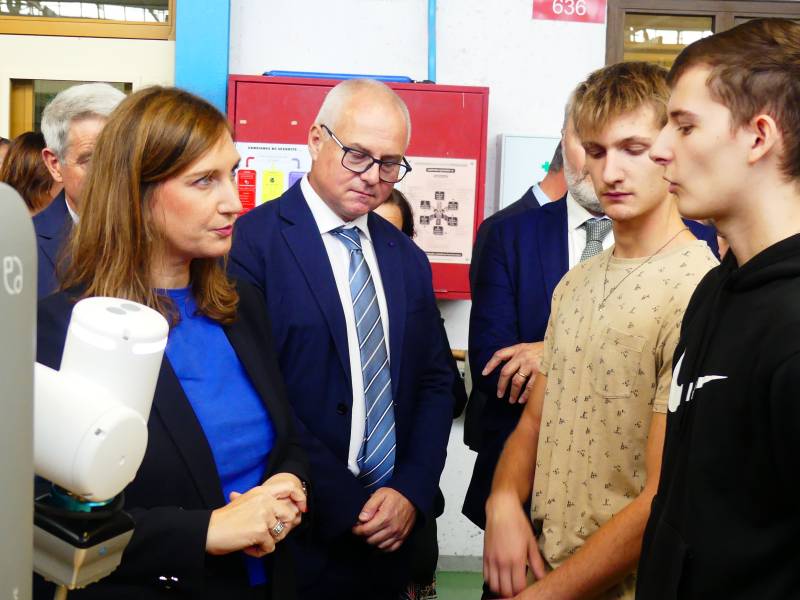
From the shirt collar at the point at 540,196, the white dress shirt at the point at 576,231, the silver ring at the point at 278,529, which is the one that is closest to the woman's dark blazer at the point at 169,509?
the silver ring at the point at 278,529

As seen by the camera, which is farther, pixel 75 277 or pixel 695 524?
pixel 75 277

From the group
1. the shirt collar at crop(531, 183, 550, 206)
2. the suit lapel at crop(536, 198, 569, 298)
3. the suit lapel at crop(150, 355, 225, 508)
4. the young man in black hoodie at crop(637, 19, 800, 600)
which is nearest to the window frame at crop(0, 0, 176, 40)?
the shirt collar at crop(531, 183, 550, 206)

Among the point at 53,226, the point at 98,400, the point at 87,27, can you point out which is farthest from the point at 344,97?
the point at 87,27

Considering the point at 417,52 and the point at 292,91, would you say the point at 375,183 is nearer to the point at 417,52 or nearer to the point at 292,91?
→ the point at 292,91

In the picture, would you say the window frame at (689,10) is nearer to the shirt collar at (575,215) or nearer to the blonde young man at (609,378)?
the shirt collar at (575,215)

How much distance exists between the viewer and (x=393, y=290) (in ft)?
7.30

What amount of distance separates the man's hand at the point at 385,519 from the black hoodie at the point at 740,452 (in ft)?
2.95

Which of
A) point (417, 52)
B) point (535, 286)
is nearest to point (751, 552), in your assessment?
point (535, 286)

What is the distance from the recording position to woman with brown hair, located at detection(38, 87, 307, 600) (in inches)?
55.0

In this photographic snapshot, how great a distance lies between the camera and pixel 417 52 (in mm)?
4152

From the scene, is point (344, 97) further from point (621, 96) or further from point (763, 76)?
point (763, 76)

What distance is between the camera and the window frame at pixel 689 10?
13.8ft

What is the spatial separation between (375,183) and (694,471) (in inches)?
49.0

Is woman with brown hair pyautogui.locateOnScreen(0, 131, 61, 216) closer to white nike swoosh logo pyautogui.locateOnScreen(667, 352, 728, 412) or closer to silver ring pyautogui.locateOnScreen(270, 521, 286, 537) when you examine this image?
silver ring pyautogui.locateOnScreen(270, 521, 286, 537)
